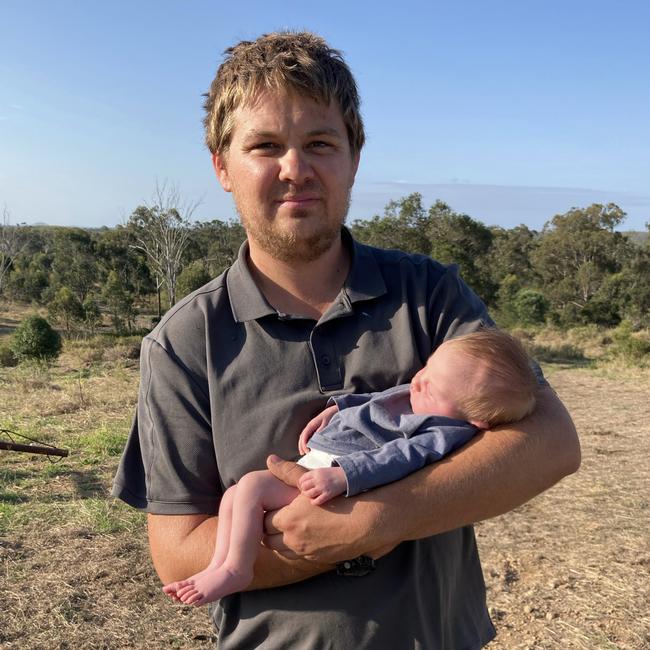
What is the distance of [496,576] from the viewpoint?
3.93 m

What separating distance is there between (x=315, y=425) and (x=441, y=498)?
1.02 ft

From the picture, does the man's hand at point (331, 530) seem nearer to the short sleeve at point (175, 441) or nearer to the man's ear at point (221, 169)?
the short sleeve at point (175, 441)

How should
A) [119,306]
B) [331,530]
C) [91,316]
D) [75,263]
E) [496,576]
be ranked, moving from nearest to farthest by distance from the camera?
[331,530], [496,576], [91,316], [119,306], [75,263]

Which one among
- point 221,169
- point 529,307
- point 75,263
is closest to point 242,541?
point 221,169

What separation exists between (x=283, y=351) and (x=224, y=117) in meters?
0.59

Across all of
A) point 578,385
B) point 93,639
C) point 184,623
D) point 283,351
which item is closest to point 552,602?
point 184,623

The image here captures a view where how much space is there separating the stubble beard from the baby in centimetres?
36

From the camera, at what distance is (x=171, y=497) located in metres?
1.34

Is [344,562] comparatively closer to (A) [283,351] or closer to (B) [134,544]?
(A) [283,351]

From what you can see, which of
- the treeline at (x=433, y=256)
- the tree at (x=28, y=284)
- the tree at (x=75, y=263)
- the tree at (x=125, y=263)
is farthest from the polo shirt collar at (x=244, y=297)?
the tree at (x=28, y=284)

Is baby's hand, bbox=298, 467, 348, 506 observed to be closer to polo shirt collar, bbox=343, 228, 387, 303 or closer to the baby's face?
the baby's face

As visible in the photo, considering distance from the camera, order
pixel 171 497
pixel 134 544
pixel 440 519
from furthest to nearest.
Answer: pixel 134 544 → pixel 171 497 → pixel 440 519

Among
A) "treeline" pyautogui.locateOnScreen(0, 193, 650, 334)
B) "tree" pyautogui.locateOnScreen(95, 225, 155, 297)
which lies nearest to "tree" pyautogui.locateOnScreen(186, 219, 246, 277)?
"treeline" pyautogui.locateOnScreen(0, 193, 650, 334)

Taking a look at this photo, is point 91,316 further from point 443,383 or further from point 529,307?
point 443,383
